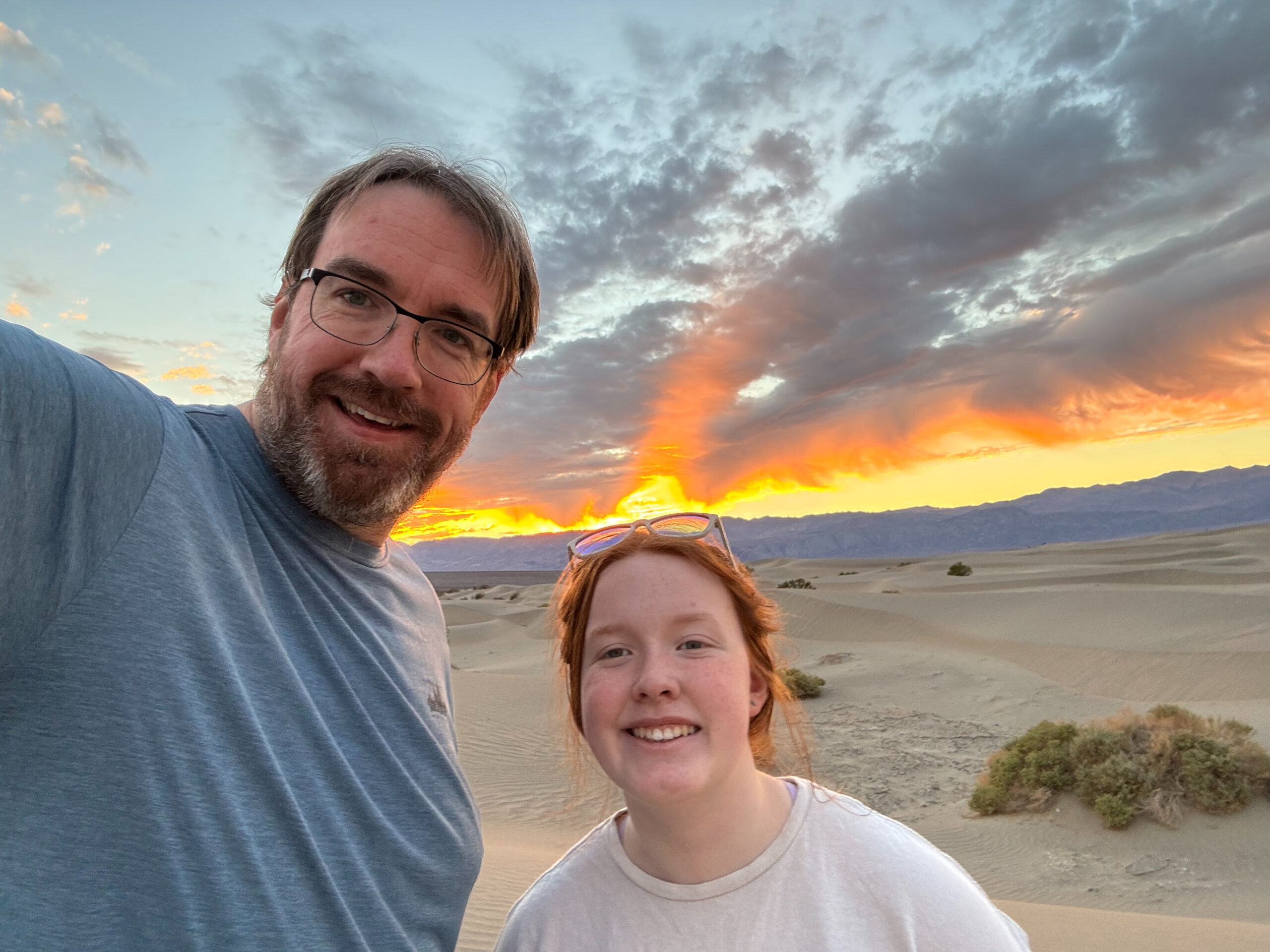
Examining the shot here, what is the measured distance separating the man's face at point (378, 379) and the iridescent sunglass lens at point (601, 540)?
471 millimetres

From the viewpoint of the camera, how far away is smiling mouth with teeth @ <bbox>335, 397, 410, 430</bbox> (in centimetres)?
193

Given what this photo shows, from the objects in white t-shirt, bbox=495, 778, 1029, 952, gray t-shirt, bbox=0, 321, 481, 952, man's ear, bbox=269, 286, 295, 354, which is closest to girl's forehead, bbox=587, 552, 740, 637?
white t-shirt, bbox=495, 778, 1029, 952

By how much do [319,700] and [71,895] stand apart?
0.51 meters

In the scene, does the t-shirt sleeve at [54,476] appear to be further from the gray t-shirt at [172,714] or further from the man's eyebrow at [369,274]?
the man's eyebrow at [369,274]

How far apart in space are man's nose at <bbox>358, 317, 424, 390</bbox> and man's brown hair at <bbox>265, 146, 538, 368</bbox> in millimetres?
345

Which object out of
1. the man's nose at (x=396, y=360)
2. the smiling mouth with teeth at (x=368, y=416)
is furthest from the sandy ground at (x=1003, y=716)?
the man's nose at (x=396, y=360)

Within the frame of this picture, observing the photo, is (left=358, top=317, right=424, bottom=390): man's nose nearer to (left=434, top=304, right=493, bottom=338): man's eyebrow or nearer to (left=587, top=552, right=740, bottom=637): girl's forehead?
(left=434, top=304, right=493, bottom=338): man's eyebrow

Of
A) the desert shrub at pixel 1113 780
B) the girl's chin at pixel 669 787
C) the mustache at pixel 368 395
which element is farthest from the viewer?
the desert shrub at pixel 1113 780

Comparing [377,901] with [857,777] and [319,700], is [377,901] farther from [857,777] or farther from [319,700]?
[857,777]

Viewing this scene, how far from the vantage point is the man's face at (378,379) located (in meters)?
1.83

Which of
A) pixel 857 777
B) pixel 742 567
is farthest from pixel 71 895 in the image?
pixel 857 777

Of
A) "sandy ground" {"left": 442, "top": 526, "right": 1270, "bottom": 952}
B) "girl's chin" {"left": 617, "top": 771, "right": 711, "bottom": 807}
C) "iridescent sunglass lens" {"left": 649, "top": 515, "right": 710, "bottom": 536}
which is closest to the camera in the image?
"girl's chin" {"left": 617, "top": 771, "right": 711, "bottom": 807}

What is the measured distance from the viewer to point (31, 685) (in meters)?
1.19

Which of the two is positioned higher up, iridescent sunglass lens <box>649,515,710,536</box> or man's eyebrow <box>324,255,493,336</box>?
man's eyebrow <box>324,255,493,336</box>
